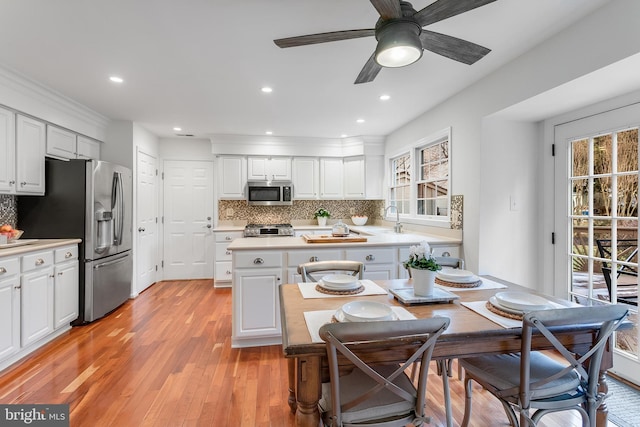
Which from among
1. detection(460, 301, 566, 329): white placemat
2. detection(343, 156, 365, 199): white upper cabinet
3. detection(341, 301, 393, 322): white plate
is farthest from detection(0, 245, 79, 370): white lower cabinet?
detection(343, 156, 365, 199): white upper cabinet

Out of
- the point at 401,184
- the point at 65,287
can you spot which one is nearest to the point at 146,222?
the point at 65,287

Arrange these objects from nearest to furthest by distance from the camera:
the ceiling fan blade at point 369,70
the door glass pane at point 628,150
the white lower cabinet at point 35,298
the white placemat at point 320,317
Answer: the white placemat at point 320,317, the ceiling fan blade at point 369,70, the door glass pane at point 628,150, the white lower cabinet at point 35,298

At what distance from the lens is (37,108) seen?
117 inches

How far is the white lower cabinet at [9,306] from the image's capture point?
7.48 ft

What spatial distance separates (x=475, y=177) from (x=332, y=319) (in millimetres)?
2305

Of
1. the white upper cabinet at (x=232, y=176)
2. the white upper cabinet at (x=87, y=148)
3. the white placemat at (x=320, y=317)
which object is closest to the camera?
the white placemat at (x=320, y=317)

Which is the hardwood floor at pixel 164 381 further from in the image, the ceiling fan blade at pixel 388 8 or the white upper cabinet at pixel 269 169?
the white upper cabinet at pixel 269 169

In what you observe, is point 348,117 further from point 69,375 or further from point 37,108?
point 69,375

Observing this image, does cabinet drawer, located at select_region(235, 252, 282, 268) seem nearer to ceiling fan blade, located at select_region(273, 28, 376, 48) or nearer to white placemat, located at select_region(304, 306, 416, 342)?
white placemat, located at select_region(304, 306, 416, 342)

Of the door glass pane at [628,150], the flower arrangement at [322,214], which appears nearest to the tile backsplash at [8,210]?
the flower arrangement at [322,214]

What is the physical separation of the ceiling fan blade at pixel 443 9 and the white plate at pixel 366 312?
134cm

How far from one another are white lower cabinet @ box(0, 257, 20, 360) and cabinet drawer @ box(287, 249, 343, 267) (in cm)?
216

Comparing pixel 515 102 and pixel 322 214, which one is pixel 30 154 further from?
pixel 515 102

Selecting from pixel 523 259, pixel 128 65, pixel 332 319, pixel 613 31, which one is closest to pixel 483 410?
pixel 332 319
